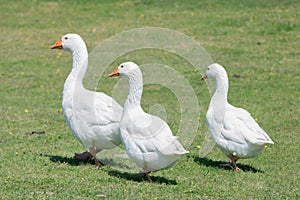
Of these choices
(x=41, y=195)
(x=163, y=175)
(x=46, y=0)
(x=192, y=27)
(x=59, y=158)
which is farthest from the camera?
(x=46, y=0)

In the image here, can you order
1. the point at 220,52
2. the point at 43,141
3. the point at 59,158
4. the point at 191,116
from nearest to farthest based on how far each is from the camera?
the point at 59,158
the point at 43,141
the point at 191,116
the point at 220,52

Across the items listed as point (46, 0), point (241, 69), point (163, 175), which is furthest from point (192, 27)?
point (163, 175)

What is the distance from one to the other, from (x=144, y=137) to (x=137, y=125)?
198 mm

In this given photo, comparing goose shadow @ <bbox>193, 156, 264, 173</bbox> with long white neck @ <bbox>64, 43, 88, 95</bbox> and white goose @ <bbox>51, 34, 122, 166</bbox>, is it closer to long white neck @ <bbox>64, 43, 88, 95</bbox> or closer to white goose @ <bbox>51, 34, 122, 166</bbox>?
white goose @ <bbox>51, 34, 122, 166</bbox>

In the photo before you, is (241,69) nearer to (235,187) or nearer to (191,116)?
(191,116)

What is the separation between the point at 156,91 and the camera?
14.2m

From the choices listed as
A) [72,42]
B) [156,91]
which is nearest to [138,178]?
[72,42]

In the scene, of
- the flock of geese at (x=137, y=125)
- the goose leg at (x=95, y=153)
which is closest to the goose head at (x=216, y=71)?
the flock of geese at (x=137, y=125)

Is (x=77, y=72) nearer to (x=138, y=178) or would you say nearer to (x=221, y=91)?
(x=138, y=178)

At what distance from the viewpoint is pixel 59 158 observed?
9.13m

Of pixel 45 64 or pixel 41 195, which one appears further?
pixel 45 64

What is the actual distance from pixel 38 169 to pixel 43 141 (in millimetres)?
1876

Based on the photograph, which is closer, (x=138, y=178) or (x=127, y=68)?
(x=127, y=68)

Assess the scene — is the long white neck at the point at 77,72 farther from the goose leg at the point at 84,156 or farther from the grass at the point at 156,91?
the grass at the point at 156,91
